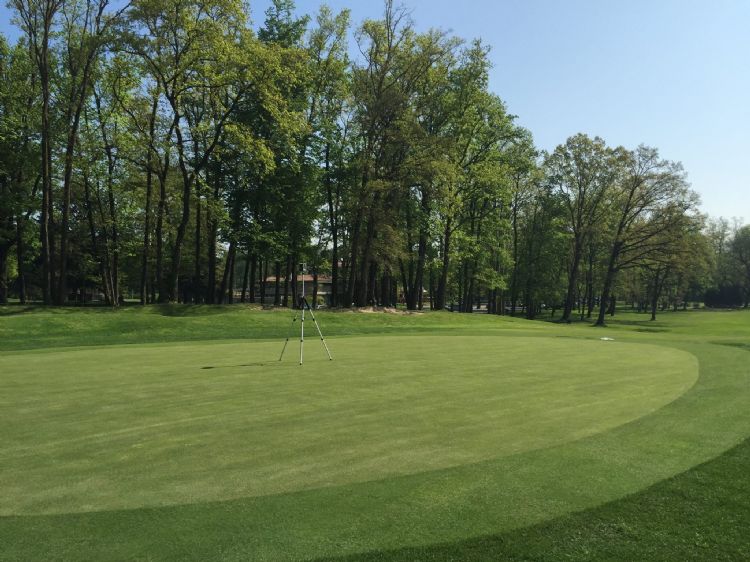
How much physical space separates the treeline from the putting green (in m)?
24.6

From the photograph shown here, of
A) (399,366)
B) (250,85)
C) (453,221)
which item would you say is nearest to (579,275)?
(453,221)

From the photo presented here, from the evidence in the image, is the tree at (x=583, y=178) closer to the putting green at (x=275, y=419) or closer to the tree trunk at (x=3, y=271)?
the putting green at (x=275, y=419)

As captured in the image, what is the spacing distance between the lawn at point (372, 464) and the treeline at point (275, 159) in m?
26.5

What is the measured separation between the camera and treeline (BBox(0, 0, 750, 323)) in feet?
111

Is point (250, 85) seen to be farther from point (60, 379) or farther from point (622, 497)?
point (622, 497)

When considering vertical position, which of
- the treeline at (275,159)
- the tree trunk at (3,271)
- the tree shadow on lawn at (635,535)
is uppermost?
the treeline at (275,159)

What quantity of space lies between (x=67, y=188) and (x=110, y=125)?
42.7ft

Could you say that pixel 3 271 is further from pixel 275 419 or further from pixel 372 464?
pixel 372 464

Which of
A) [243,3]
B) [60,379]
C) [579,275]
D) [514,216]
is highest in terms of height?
[243,3]

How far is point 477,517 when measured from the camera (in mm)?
4605

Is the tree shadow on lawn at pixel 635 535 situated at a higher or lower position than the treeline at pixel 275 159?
lower

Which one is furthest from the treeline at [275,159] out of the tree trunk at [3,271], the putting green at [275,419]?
the putting green at [275,419]

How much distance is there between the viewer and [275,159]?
4325 cm

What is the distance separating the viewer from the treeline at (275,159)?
33.8 metres
